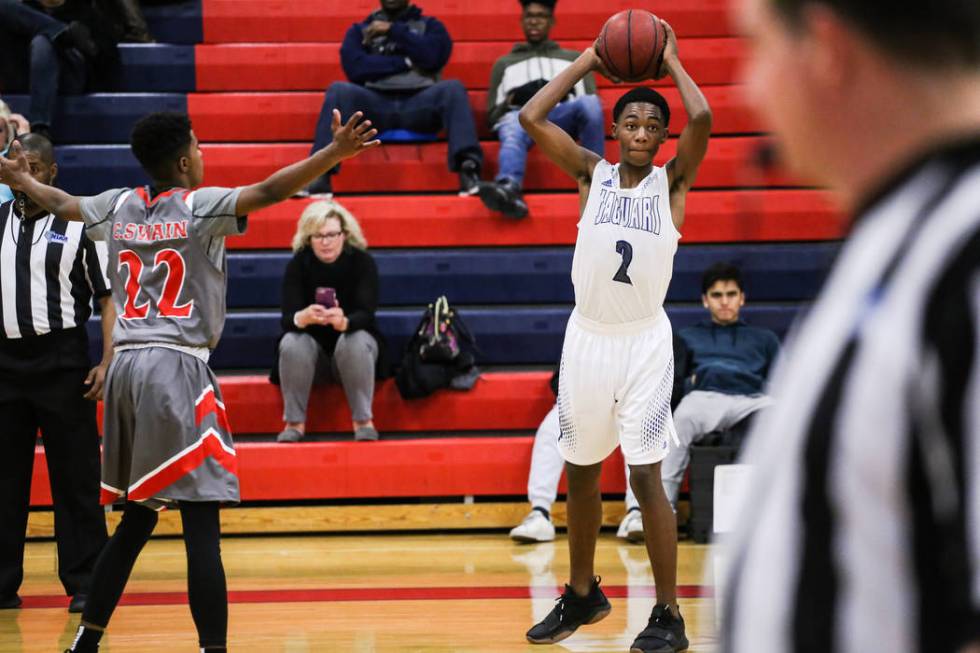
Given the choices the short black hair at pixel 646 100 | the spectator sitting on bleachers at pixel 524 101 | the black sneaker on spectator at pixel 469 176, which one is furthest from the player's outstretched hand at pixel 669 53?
the black sneaker on spectator at pixel 469 176

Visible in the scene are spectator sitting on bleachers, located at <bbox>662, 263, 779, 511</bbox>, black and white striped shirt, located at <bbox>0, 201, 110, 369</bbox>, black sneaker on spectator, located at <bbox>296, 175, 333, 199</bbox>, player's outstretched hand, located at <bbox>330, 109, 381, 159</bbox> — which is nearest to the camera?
player's outstretched hand, located at <bbox>330, 109, 381, 159</bbox>

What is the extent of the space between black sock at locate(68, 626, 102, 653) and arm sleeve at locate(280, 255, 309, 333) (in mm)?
2805

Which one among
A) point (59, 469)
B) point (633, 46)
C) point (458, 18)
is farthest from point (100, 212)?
point (458, 18)

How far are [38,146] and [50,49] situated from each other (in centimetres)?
340

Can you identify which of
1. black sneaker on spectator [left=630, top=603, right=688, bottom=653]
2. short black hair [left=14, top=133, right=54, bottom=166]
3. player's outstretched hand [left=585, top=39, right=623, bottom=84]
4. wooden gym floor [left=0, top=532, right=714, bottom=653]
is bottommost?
wooden gym floor [left=0, top=532, right=714, bottom=653]

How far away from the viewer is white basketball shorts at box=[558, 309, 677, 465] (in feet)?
13.7

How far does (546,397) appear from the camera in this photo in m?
6.78

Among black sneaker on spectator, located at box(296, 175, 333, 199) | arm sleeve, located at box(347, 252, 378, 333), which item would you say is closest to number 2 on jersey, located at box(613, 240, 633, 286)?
arm sleeve, located at box(347, 252, 378, 333)

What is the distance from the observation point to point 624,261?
4.22 meters

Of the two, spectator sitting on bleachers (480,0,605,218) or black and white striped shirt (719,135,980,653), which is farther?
spectator sitting on bleachers (480,0,605,218)

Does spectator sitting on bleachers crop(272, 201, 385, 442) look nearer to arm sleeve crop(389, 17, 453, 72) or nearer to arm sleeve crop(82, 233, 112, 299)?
arm sleeve crop(82, 233, 112, 299)

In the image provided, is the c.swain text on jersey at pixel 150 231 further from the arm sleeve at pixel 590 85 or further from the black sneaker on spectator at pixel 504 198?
the arm sleeve at pixel 590 85

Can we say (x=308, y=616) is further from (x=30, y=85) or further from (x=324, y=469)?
(x=30, y=85)

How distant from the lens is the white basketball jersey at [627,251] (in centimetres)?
423
